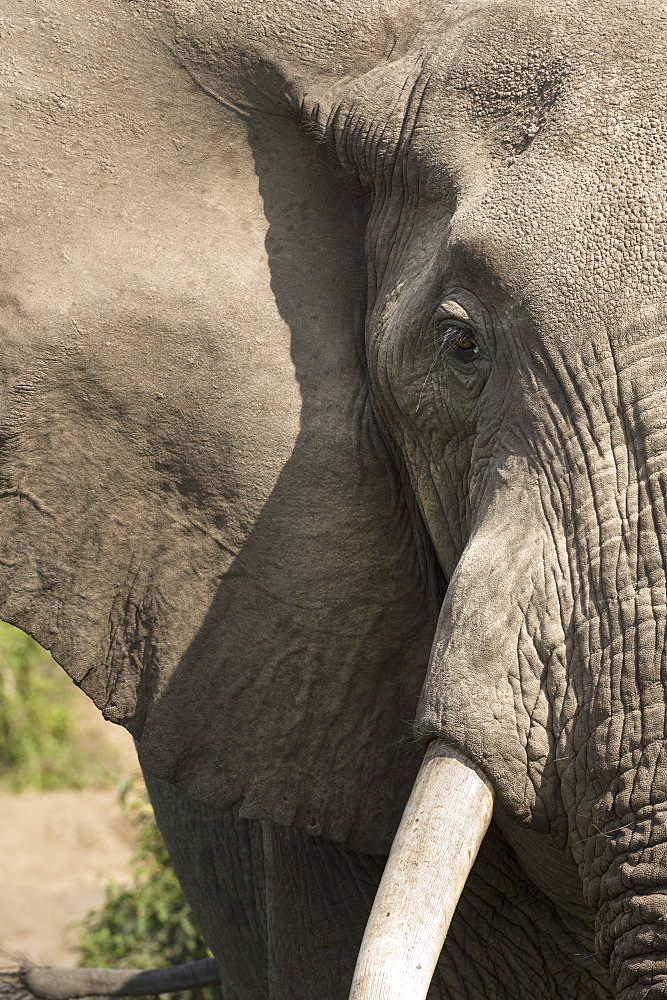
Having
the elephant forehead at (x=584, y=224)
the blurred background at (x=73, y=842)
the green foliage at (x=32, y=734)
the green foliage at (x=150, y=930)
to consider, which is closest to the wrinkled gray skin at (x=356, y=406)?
the elephant forehead at (x=584, y=224)

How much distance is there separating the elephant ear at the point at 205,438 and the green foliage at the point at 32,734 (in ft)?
18.1

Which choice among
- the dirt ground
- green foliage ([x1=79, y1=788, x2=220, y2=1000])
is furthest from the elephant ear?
the dirt ground

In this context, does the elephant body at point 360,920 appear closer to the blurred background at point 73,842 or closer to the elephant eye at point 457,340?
the elephant eye at point 457,340

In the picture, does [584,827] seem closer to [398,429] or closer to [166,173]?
[398,429]

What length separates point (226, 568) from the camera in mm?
2264

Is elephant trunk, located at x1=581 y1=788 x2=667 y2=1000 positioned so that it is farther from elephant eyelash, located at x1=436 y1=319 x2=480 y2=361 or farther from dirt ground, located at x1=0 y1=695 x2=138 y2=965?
dirt ground, located at x1=0 y1=695 x2=138 y2=965

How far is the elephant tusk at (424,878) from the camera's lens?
1676 mm

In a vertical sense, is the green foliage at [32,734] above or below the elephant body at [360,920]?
above

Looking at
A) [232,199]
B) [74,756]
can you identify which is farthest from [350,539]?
[74,756]

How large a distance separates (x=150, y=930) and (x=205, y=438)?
3.03 metres

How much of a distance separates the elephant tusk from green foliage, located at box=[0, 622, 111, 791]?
6.06 meters

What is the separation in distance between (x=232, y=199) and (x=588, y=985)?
1383 millimetres

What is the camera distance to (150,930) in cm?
479

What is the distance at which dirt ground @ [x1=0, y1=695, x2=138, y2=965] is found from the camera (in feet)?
18.8
